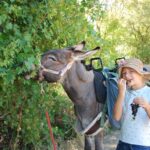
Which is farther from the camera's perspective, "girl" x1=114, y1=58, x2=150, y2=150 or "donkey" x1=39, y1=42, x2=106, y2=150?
"donkey" x1=39, y1=42, x2=106, y2=150

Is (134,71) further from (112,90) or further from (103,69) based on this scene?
(103,69)

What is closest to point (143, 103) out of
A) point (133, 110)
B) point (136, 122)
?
point (133, 110)

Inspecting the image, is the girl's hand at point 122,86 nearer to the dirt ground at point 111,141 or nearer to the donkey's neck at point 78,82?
the donkey's neck at point 78,82

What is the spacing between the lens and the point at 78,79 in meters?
4.95

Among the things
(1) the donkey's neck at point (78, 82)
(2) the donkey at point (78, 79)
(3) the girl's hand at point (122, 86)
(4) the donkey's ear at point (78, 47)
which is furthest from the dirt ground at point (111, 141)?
(3) the girl's hand at point (122, 86)

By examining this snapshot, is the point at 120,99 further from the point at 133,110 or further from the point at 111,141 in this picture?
the point at 111,141

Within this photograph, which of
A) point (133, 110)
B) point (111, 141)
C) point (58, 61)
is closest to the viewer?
point (133, 110)

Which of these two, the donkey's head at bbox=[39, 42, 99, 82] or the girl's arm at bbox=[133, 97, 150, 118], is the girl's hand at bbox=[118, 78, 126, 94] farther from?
the donkey's head at bbox=[39, 42, 99, 82]

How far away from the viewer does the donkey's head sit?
4.62 metres

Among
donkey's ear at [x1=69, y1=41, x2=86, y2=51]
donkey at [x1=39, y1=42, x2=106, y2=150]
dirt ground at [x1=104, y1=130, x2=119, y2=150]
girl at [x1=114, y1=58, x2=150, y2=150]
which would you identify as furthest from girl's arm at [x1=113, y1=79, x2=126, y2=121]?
dirt ground at [x1=104, y1=130, x2=119, y2=150]

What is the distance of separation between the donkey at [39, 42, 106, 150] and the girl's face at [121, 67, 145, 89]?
0.90 metres

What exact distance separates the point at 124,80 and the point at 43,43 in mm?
1742

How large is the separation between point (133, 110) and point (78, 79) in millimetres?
1339

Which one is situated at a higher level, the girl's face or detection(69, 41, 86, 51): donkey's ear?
detection(69, 41, 86, 51): donkey's ear
